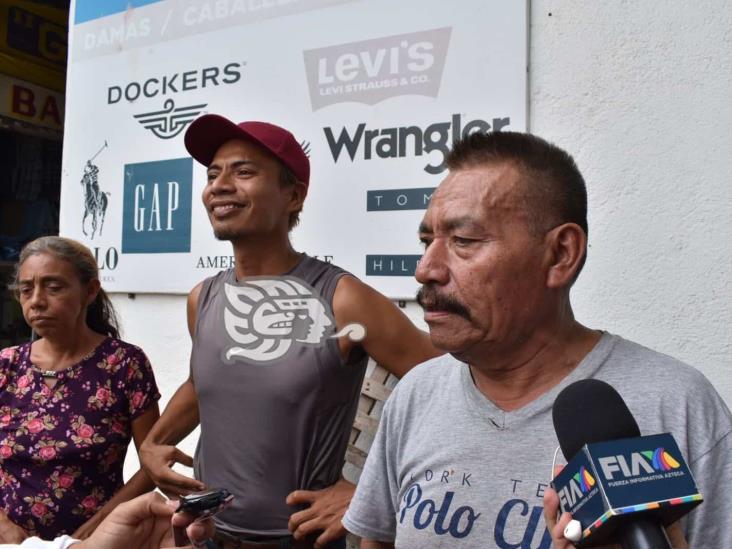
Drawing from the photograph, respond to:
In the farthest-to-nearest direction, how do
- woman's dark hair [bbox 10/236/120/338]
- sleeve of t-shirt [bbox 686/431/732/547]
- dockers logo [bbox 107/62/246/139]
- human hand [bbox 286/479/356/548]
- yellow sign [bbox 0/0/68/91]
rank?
yellow sign [bbox 0/0/68/91], dockers logo [bbox 107/62/246/139], woman's dark hair [bbox 10/236/120/338], human hand [bbox 286/479/356/548], sleeve of t-shirt [bbox 686/431/732/547]

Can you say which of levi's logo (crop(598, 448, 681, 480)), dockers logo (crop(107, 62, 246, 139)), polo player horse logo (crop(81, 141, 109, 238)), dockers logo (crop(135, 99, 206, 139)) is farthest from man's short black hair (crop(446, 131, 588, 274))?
polo player horse logo (crop(81, 141, 109, 238))

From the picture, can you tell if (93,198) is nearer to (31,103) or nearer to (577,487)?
(31,103)

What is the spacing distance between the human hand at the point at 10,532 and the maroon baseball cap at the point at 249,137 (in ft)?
3.74

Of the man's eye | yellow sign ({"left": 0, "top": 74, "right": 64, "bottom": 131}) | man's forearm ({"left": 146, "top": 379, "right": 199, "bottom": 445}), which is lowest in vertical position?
man's forearm ({"left": 146, "top": 379, "right": 199, "bottom": 445})

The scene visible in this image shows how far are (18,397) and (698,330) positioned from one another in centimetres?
195

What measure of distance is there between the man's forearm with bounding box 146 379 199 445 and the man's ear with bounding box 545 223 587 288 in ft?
4.13

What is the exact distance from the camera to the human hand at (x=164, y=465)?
1.74 metres

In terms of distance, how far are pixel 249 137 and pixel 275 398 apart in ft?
2.25

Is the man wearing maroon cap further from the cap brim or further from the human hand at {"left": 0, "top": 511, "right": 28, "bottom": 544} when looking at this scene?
the human hand at {"left": 0, "top": 511, "right": 28, "bottom": 544}

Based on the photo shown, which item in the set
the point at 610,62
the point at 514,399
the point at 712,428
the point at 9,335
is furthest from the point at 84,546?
the point at 9,335

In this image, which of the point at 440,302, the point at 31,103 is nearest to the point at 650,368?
the point at 440,302

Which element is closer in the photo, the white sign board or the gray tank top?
the gray tank top

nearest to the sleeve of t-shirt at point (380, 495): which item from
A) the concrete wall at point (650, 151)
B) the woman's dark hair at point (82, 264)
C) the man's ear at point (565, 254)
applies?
the man's ear at point (565, 254)

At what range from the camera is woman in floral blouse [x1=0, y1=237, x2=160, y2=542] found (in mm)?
1846
